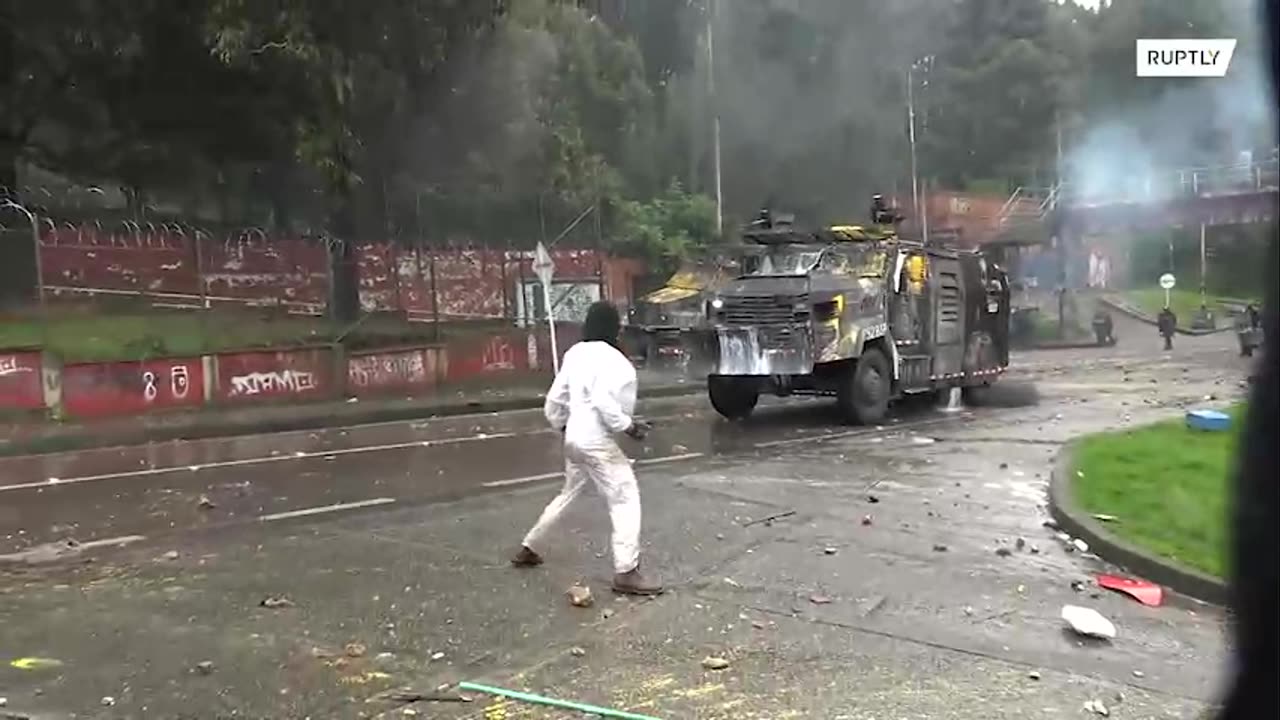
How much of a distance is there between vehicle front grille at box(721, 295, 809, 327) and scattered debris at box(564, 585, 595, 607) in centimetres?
772

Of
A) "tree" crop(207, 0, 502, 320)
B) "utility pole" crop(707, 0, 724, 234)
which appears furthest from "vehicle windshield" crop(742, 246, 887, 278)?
"utility pole" crop(707, 0, 724, 234)

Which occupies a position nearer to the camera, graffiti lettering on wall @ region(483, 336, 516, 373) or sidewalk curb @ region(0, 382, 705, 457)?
sidewalk curb @ region(0, 382, 705, 457)

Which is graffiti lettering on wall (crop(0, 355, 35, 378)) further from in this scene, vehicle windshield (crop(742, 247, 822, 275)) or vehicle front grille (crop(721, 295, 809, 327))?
vehicle windshield (crop(742, 247, 822, 275))

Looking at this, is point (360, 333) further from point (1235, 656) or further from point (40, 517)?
point (1235, 656)

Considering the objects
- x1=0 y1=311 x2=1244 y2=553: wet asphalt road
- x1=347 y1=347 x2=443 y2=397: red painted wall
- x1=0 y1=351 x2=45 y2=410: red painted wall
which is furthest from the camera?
x1=347 y1=347 x2=443 y2=397: red painted wall

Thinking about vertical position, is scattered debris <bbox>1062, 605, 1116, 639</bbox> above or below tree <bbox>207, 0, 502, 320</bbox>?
below

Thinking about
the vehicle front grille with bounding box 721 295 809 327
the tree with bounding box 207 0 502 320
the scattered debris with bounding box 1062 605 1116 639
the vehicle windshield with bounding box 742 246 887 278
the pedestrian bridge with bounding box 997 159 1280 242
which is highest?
the tree with bounding box 207 0 502 320

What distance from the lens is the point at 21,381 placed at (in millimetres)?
15430

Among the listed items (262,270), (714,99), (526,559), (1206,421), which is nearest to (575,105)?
(714,99)

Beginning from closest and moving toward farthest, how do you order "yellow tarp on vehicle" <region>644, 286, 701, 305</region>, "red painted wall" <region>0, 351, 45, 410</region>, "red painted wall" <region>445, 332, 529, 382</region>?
"red painted wall" <region>0, 351, 45, 410</region> < "yellow tarp on vehicle" <region>644, 286, 701, 305</region> < "red painted wall" <region>445, 332, 529, 382</region>

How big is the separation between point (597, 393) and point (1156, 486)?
4.50 meters

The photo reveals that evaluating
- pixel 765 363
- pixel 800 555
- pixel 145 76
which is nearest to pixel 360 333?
pixel 145 76

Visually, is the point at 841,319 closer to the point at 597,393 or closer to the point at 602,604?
the point at 597,393

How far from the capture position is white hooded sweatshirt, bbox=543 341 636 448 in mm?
6469
